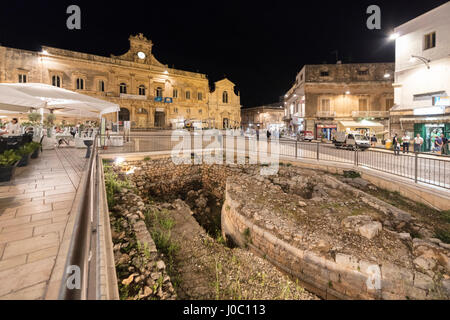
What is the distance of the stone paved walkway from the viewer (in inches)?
86.1

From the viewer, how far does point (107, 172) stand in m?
8.60

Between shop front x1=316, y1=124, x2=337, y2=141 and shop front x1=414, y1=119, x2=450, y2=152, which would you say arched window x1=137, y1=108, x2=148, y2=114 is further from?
shop front x1=414, y1=119, x2=450, y2=152

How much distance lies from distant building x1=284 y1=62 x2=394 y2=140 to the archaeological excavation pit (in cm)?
2465

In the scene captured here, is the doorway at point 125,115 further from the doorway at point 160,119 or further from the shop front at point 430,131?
the shop front at point 430,131

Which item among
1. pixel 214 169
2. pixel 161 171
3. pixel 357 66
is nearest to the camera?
pixel 161 171

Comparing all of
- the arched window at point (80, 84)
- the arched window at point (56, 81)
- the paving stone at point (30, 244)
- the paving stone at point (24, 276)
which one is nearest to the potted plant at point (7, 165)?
the paving stone at point (30, 244)

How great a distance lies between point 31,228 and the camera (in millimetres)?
3154

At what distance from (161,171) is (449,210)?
35.0 feet

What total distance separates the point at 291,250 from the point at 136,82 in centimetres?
3741

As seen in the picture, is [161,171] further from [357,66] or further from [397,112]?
[357,66]

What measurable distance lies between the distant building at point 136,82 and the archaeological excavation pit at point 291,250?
Answer: 2782cm

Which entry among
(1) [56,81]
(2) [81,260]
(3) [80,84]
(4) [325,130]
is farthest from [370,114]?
(1) [56,81]

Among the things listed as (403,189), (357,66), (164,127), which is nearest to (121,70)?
(164,127)

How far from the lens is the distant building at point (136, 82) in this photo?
27.5 meters
